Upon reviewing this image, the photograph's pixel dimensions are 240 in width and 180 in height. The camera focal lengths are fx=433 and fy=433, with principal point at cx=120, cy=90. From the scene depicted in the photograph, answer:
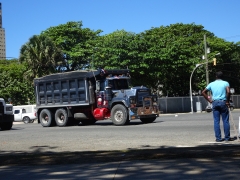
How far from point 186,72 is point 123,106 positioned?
30.4 metres

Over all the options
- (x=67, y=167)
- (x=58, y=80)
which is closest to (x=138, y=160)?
(x=67, y=167)

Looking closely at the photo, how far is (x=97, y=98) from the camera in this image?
21.8 meters

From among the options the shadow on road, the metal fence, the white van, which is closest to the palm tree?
the white van

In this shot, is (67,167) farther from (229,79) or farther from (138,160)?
(229,79)

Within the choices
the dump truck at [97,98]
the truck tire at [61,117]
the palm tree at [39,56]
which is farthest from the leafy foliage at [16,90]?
the dump truck at [97,98]

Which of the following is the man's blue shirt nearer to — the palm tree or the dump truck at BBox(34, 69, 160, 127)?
the dump truck at BBox(34, 69, 160, 127)

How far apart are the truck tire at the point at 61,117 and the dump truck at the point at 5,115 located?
2653 mm

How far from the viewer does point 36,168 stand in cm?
718

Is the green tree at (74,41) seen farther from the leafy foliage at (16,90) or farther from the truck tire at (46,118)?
the truck tire at (46,118)

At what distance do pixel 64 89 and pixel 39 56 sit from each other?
2077 cm

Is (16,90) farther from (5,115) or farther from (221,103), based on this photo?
(221,103)

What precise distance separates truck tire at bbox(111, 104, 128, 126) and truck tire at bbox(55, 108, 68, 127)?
10.2 ft

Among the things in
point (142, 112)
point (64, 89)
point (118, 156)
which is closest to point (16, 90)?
point (64, 89)

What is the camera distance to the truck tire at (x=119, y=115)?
2062 cm
